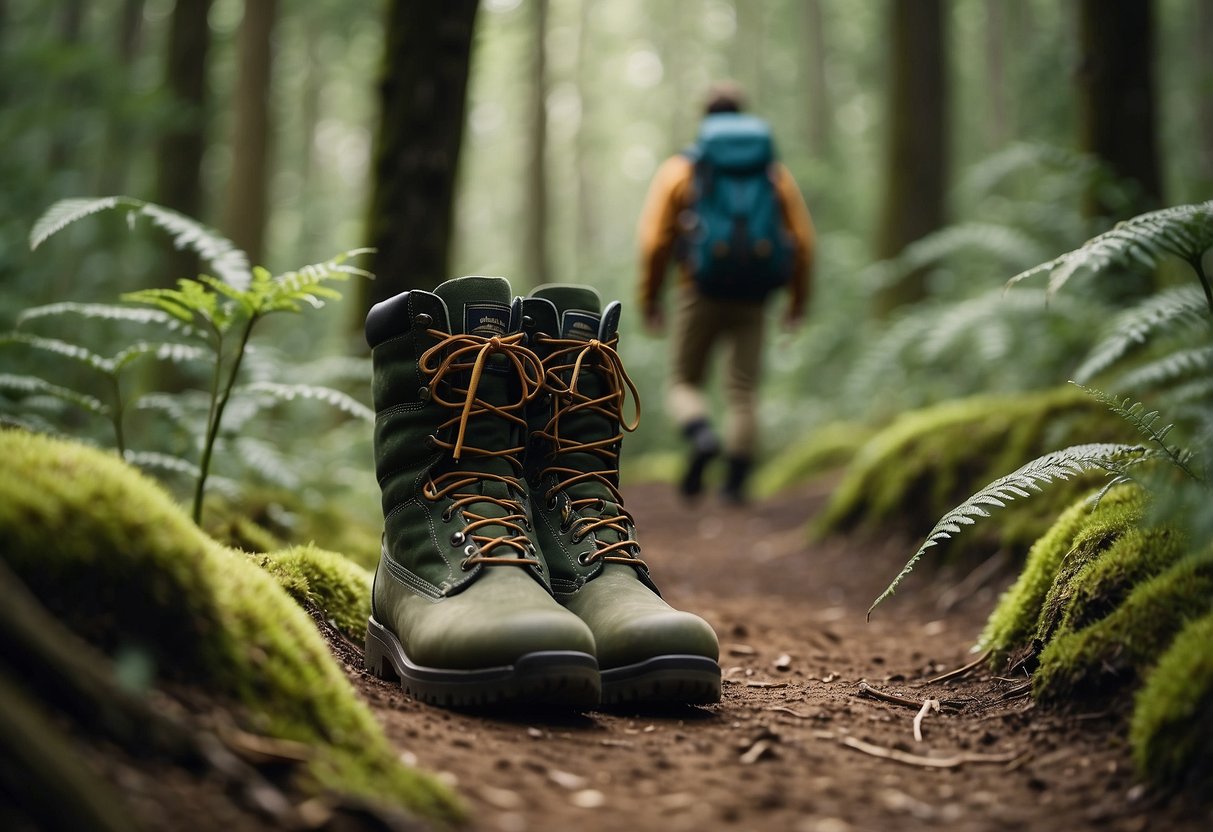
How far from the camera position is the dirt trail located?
5.19 feet

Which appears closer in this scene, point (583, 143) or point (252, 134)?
point (252, 134)

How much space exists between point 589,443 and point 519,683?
2.74ft

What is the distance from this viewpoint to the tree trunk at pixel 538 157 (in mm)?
18000

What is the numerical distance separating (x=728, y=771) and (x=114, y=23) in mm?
22968

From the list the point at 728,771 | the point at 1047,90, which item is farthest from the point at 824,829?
the point at 1047,90

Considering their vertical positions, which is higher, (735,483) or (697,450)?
(697,450)

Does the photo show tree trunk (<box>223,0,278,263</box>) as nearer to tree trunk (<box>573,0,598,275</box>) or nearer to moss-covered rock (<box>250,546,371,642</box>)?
moss-covered rock (<box>250,546,371,642</box>)

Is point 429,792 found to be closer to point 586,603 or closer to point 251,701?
point 251,701

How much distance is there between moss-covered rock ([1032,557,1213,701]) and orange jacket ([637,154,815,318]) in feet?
16.5

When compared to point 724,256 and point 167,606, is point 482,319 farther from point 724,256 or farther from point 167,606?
point 724,256

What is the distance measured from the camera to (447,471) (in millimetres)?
2490

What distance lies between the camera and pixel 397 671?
233 centimetres

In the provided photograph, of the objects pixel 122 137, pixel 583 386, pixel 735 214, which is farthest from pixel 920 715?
pixel 122 137

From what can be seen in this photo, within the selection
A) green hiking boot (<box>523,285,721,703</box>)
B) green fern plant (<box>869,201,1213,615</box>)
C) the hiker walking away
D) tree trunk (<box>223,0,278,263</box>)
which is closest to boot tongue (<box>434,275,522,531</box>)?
green hiking boot (<box>523,285,721,703</box>)
